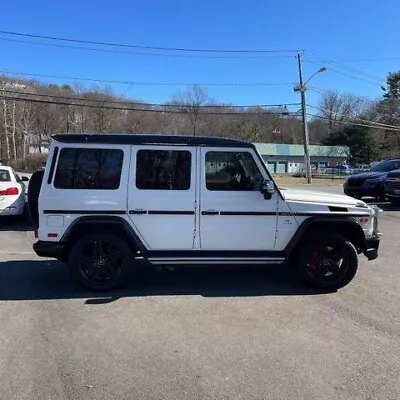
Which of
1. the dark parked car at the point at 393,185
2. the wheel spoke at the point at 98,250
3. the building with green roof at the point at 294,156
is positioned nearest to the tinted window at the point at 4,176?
the wheel spoke at the point at 98,250

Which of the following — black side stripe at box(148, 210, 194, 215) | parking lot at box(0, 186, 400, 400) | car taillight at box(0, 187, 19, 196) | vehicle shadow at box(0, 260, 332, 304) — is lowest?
parking lot at box(0, 186, 400, 400)

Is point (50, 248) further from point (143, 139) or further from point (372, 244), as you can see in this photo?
point (372, 244)

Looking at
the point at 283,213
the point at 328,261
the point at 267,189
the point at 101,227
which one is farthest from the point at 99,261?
Answer: the point at 328,261

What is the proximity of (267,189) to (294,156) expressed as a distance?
93.5 m

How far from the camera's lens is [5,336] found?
472cm

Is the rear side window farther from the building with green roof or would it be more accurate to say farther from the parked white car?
the building with green roof

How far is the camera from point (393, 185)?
687 inches

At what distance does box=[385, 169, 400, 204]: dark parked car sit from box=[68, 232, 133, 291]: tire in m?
13.8

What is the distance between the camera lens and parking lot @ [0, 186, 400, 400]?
371 cm

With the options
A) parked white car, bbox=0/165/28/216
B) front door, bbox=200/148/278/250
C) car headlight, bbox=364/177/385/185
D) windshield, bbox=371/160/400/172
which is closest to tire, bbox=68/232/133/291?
front door, bbox=200/148/278/250

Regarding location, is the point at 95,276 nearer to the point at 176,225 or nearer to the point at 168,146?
the point at 176,225

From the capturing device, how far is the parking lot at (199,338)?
371 centimetres

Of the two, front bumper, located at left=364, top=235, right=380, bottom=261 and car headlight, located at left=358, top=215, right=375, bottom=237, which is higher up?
car headlight, located at left=358, top=215, right=375, bottom=237

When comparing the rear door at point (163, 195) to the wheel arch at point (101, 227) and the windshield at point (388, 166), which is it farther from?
the windshield at point (388, 166)
